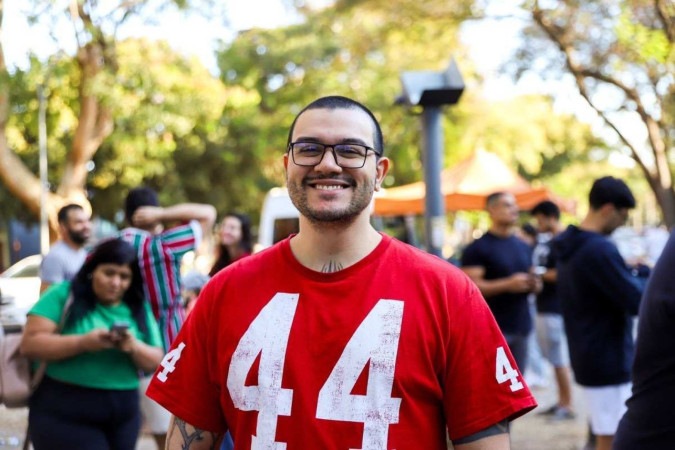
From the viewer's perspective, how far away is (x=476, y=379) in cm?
234

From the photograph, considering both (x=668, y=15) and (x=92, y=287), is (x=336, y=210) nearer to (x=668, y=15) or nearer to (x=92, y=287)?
(x=92, y=287)

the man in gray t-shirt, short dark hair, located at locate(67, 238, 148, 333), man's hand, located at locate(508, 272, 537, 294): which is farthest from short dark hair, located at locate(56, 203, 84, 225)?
man's hand, located at locate(508, 272, 537, 294)

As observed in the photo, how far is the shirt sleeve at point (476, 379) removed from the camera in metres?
2.33

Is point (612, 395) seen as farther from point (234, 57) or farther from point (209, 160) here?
point (209, 160)

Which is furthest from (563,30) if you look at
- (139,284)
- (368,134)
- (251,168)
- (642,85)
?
(251,168)

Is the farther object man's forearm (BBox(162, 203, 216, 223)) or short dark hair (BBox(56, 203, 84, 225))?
short dark hair (BBox(56, 203, 84, 225))

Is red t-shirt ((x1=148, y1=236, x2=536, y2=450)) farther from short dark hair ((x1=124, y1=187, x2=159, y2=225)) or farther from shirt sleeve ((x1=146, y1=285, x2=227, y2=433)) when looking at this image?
short dark hair ((x1=124, y1=187, x2=159, y2=225))

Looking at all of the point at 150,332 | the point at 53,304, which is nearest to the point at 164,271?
the point at 150,332

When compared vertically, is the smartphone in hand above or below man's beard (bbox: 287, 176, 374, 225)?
below

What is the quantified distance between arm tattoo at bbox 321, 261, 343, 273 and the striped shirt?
2640 mm

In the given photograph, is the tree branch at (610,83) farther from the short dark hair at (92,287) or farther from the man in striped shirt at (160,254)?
the short dark hair at (92,287)

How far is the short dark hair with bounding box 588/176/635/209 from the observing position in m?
5.34

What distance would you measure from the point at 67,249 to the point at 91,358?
2627mm

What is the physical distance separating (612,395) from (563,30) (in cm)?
1085
